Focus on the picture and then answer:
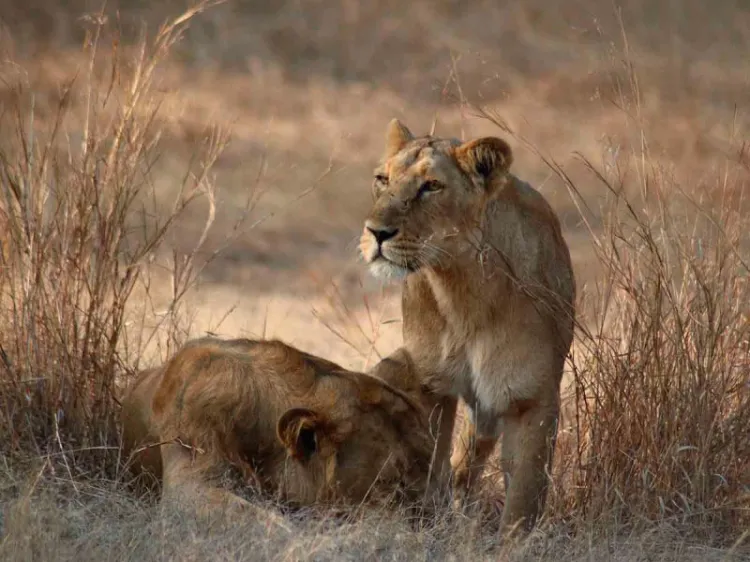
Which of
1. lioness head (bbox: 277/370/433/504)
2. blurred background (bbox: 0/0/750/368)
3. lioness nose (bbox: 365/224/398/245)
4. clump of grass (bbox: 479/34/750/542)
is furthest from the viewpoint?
blurred background (bbox: 0/0/750/368)

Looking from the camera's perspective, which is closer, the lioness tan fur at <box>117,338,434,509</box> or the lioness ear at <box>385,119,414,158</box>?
the lioness tan fur at <box>117,338,434,509</box>

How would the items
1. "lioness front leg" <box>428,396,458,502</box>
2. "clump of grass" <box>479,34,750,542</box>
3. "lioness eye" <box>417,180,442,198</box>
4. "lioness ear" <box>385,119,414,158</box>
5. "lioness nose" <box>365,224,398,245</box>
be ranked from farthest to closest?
"lioness ear" <box>385,119,414,158</box> → "lioness eye" <box>417,180,442,198</box> → "lioness nose" <box>365,224,398,245</box> → "clump of grass" <box>479,34,750,542</box> → "lioness front leg" <box>428,396,458,502</box>

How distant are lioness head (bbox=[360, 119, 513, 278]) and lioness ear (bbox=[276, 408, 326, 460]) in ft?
2.21

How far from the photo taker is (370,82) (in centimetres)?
1553

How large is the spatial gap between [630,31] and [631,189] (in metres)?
1.84

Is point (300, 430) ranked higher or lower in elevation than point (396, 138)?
lower

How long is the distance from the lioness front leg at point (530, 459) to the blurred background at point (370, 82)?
23.9ft

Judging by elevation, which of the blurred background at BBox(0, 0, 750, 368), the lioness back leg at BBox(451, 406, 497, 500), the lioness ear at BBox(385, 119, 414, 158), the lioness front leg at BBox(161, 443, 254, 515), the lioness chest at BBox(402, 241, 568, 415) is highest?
the blurred background at BBox(0, 0, 750, 368)

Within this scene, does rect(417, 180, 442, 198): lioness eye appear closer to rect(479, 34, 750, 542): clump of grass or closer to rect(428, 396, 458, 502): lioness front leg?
rect(479, 34, 750, 542): clump of grass

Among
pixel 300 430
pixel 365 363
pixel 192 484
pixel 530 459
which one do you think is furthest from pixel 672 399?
pixel 365 363

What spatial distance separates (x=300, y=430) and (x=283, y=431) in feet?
0.16

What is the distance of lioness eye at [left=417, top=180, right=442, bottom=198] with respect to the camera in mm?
Result: 5445

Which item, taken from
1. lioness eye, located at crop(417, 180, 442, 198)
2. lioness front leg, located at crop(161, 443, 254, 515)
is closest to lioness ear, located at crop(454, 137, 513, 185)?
lioness eye, located at crop(417, 180, 442, 198)

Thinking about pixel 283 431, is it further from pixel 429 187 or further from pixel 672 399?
pixel 672 399
